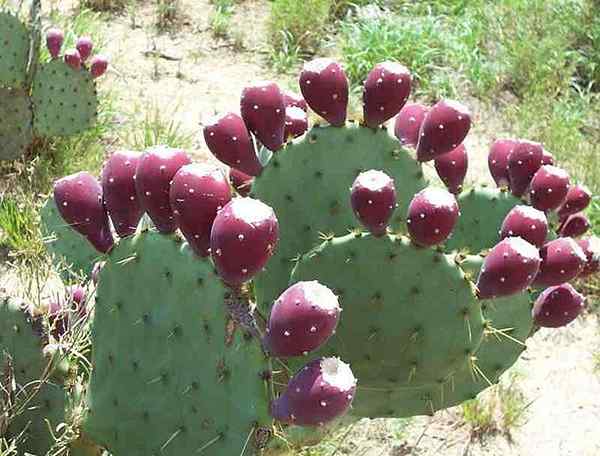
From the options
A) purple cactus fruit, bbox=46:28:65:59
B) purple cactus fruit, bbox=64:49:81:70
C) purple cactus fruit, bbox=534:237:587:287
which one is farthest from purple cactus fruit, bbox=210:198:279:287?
purple cactus fruit, bbox=46:28:65:59

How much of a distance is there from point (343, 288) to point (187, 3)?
167 inches

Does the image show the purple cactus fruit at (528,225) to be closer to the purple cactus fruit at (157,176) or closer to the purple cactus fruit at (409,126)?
the purple cactus fruit at (409,126)

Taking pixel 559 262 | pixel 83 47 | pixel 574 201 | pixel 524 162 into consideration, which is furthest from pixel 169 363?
pixel 83 47

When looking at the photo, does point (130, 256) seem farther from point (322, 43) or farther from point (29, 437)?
point (322, 43)

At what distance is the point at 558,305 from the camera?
2346 millimetres

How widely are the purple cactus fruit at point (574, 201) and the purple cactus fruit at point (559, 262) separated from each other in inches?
19.7

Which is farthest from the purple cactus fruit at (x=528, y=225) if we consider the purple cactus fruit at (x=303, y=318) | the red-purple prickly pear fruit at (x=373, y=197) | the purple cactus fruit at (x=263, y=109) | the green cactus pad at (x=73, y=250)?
the green cactus pad at (x=73, y=250)

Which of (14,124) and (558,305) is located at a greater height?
(558,305)

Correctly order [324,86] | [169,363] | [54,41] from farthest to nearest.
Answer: [54,41] → [324,86] → [169,363]

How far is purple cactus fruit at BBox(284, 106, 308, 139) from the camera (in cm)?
254

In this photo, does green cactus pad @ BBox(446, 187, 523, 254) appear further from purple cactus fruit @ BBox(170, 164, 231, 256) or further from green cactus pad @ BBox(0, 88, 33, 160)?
green cactus pad @ BBox(0, 88, 33, 160)

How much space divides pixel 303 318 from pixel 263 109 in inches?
31.2

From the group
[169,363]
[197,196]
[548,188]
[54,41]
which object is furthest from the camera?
[54,41]

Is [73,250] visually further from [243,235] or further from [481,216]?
[243,235]
